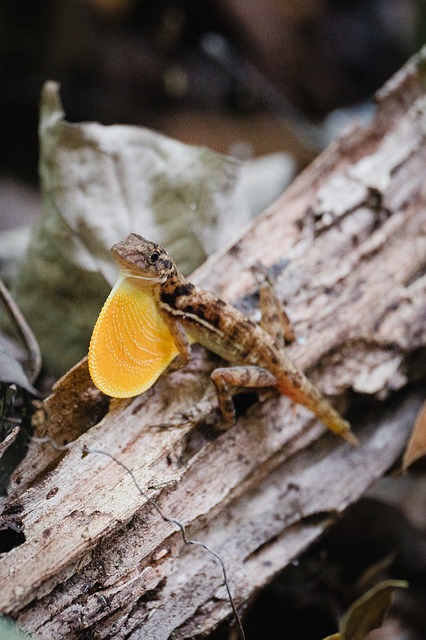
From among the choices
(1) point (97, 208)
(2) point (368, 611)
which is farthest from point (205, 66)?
(2) point (368, 611)

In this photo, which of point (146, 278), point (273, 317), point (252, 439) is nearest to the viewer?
point (146, 278)

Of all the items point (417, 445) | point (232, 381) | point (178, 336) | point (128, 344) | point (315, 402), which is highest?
point (128, 344)

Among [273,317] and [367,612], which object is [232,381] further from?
[367,612]

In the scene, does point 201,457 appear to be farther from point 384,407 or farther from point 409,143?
point 409,143

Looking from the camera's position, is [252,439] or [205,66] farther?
[205,66]

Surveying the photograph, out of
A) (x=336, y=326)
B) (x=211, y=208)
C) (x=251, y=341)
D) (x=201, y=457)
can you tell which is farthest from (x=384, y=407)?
(x=211, y=208)

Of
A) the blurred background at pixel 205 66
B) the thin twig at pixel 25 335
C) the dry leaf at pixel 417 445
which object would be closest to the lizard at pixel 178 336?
the dry leaf at pixel 417 445

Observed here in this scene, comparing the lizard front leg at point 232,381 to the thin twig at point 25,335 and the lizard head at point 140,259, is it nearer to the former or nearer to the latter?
the lizard head at point 140,259
